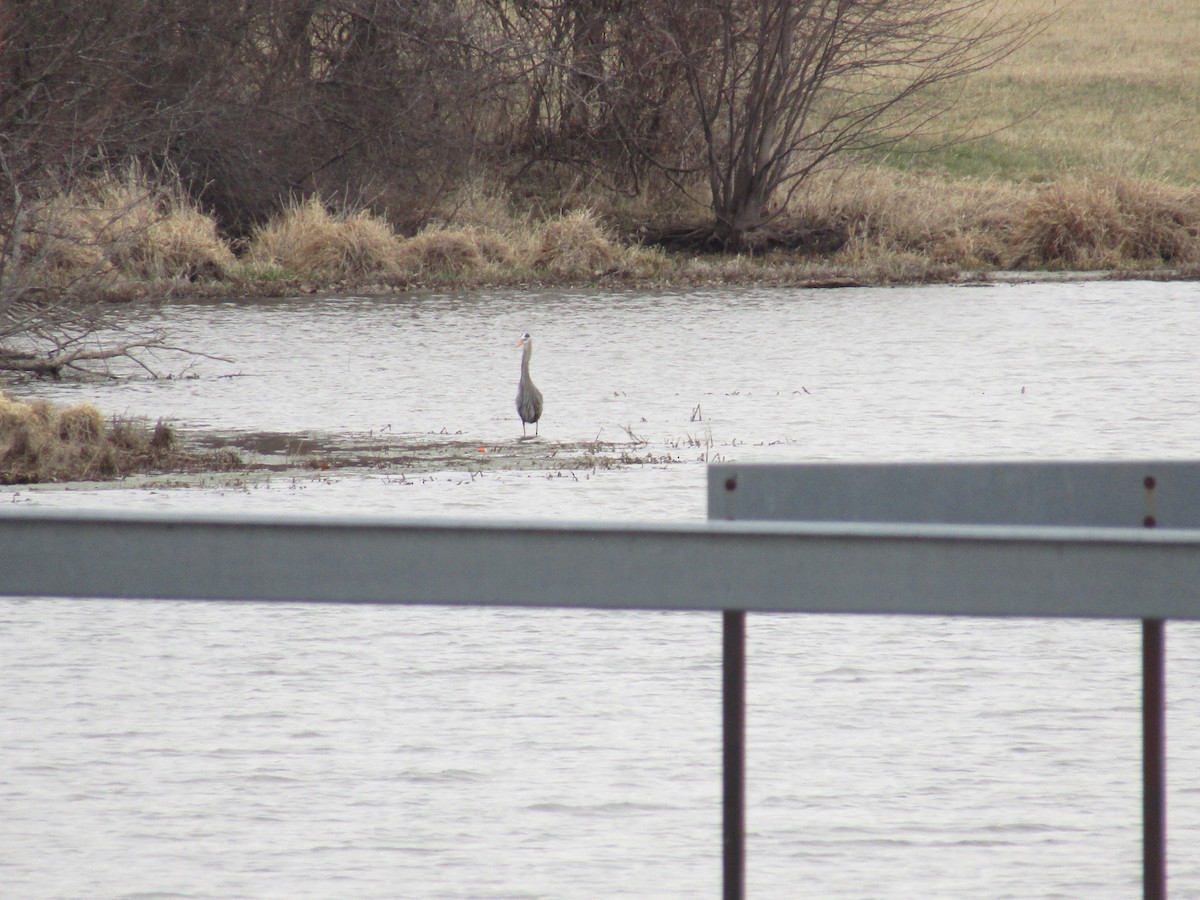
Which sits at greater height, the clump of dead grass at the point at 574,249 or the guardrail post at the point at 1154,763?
the clump of dead grass at the point at 574,249

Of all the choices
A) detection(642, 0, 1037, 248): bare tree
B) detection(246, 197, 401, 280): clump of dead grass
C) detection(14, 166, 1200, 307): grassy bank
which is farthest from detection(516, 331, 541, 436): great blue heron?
detection(642, 0, 1037, 248): bare tree

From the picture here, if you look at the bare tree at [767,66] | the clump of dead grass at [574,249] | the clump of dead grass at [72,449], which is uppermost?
the bare tree at [767,66]

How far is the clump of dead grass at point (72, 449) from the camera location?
10289 mm

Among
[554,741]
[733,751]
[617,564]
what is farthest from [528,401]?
[617,564]

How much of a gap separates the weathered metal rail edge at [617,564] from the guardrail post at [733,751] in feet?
0.57

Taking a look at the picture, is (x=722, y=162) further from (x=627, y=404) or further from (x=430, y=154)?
(x=627, y=404)

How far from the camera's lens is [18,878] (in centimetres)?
439

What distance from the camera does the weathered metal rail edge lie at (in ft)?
8.22

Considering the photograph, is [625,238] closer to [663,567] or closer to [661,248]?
[661,248]

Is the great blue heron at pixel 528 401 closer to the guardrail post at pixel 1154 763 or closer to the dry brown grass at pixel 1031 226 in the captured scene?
the guardrail post at pixel 1154 763

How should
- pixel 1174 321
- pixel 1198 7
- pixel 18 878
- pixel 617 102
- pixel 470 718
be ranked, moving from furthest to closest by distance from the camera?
pixel 1198 7
pixel 617 102
pixel 1174 321
pixel 470 718
pixel 18 878

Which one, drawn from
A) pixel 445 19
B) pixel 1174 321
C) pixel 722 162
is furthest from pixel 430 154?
pixel 1174 321

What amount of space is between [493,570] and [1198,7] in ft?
201

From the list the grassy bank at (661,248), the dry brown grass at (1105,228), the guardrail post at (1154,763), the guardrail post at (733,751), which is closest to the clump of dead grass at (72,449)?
the guardrail post at (733,751)
